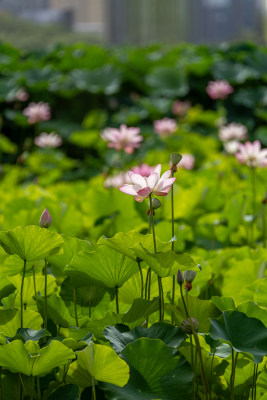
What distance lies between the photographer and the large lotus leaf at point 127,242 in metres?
0.67

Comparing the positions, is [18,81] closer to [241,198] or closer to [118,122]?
[118,122]

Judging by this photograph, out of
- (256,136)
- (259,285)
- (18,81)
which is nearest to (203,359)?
(259,285)

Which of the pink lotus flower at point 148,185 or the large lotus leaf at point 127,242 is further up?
the pink lotus flower at point 148,185

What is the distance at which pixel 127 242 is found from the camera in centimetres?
68

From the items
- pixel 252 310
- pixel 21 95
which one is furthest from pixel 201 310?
pixel 21 95

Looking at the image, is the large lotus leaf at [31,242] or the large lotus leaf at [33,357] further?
the large lotus leaf at [31,242]

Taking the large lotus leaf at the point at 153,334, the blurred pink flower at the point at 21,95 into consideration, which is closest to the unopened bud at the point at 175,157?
the large lotus leaf at the point at 153,334

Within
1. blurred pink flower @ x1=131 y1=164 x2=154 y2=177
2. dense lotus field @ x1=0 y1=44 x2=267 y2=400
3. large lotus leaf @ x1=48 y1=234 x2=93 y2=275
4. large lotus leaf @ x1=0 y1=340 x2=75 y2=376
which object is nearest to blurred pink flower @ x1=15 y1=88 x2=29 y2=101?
dense lotus field @ x1=0 y1=44 x2=267 y2=400

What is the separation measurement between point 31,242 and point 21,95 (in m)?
3.29

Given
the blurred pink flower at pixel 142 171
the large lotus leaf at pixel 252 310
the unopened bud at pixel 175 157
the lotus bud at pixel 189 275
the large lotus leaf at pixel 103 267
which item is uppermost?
the unopened bud at pixel 175 157

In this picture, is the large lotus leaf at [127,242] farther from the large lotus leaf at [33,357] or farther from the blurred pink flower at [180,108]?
the blurred pink flower at [180,108]

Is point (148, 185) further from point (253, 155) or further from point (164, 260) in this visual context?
point (253, 155)

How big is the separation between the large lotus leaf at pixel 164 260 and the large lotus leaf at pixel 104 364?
125 mm

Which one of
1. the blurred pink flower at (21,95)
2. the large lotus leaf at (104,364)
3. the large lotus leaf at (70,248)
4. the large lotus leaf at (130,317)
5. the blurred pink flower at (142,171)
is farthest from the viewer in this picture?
the blurred pink flower at (21,95)
